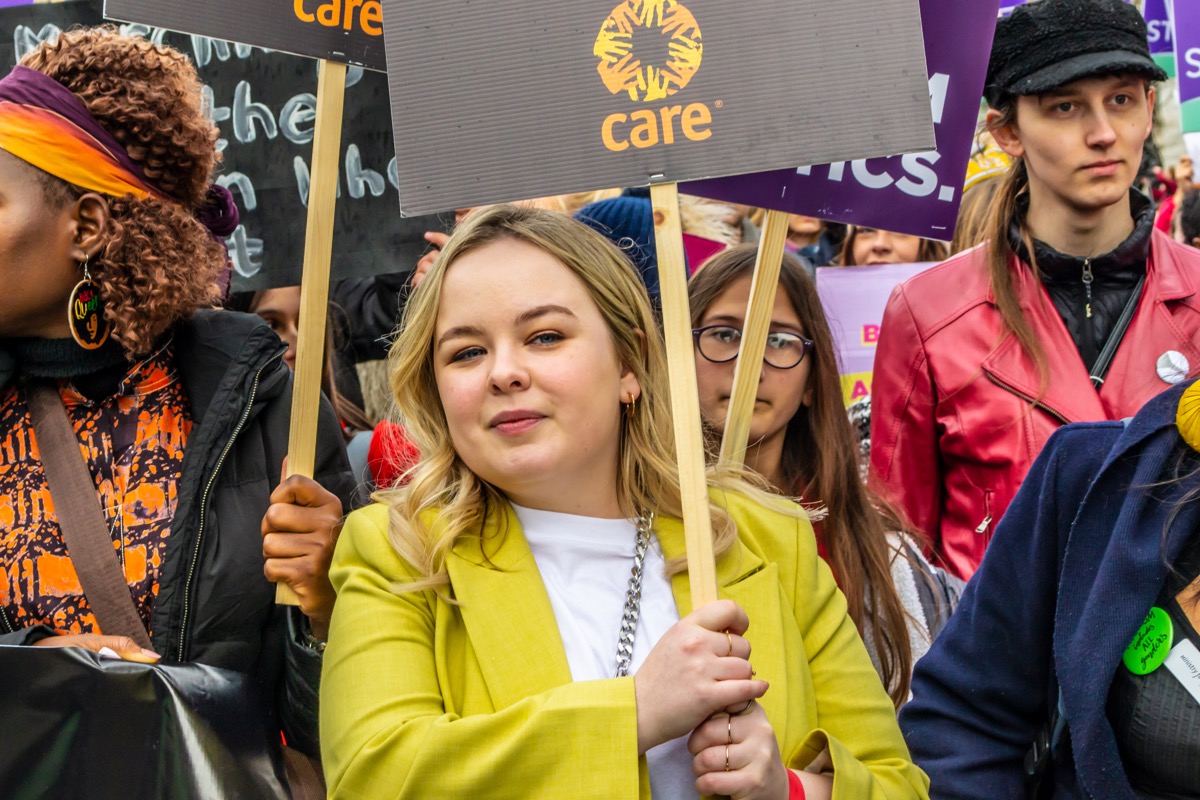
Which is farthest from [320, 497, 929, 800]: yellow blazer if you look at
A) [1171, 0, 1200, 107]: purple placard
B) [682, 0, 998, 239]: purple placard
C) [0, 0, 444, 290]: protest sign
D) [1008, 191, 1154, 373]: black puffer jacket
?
[1171, 0, 1200, 107]: purple placard

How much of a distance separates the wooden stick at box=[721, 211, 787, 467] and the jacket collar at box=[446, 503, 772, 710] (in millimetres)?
475

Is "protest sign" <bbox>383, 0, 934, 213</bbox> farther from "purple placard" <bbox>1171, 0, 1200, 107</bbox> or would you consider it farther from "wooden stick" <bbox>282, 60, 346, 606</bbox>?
"purple placard" <bbox>1171, 0, 1200, 107</bbox>

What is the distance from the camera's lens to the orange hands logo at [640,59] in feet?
7.39

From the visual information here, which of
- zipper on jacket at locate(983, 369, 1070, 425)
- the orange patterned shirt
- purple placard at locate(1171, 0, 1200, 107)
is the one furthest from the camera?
purple placard at locate(1171, 0, 1200, 107)

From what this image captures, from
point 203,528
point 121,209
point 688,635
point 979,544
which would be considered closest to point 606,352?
point 688,635

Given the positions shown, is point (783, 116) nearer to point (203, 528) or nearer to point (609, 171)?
point (609, 171)

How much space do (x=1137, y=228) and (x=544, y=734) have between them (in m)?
2.45

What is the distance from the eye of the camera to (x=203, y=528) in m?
2.63

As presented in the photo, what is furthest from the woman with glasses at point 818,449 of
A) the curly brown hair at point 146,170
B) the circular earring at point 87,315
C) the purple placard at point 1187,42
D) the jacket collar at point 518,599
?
the purple placard at point 1187,42

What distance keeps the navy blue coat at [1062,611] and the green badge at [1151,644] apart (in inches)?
0.8

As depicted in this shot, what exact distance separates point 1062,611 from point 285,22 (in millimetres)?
1779

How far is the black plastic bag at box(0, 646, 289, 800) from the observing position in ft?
7.29

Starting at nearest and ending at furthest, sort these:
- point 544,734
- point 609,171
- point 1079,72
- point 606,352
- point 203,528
→ point 544,734 → point 609,171 → point 606,352 → point 203,528 → point 1079,72

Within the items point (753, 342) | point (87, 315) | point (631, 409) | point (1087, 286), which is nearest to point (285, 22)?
point (87, 315)
